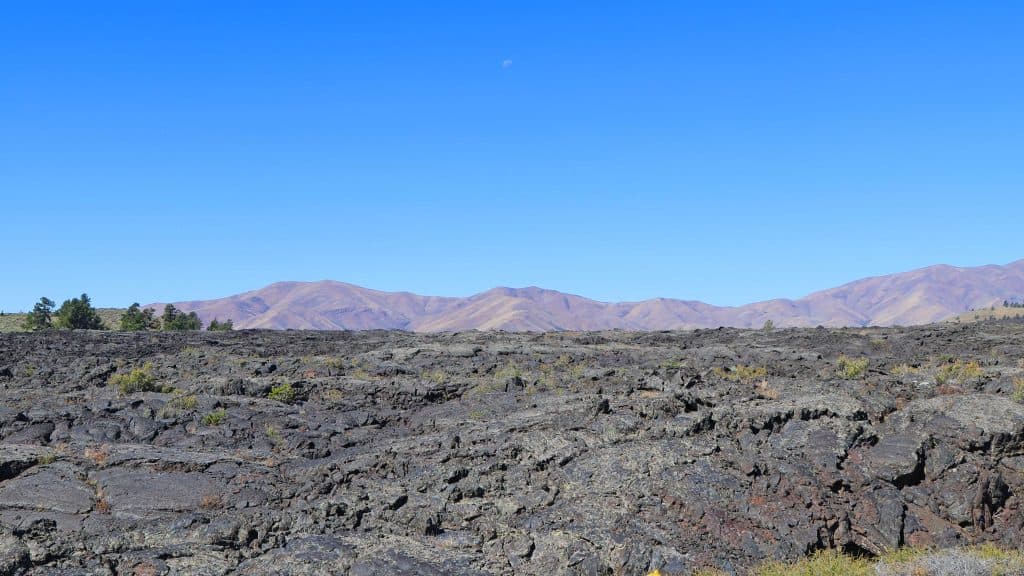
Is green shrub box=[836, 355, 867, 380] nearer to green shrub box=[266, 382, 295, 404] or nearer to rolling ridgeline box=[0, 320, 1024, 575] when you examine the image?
rolling ridgeline box=[0, 320, 1024, 575]

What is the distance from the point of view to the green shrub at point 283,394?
2472 cm

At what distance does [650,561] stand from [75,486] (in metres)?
10.9

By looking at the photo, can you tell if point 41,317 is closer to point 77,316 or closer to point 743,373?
point 77,316

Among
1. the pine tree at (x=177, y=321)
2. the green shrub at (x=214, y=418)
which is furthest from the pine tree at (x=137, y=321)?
the green shrub at (x=214, y=418)

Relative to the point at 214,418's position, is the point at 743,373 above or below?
above

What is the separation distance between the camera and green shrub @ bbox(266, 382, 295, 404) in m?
24.7

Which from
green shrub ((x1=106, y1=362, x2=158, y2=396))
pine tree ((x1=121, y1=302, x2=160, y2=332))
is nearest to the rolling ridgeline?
green shrub ((x1=106, y1=362, x2=158, y2=396))

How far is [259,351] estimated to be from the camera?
3944 cm

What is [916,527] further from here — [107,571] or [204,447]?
[204,447]

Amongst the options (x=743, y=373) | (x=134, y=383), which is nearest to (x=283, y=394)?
(x=134, y=383)

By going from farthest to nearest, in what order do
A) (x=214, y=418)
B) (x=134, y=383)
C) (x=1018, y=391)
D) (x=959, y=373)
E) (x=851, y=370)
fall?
(x=134, y=383) < (x=851, y=370) < (x=959, y=373) < (x=214, y=418) < (x=1018, y=391)

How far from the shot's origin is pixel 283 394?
82.0 feet

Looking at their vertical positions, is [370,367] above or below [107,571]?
above

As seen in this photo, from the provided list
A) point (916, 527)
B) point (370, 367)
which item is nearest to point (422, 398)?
point (370, 367)
